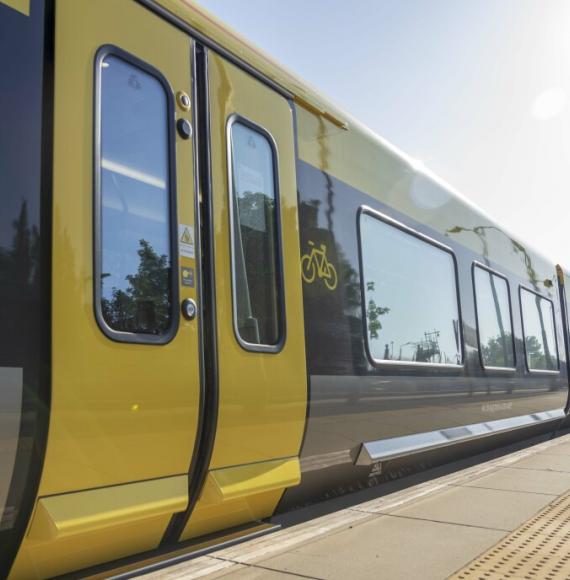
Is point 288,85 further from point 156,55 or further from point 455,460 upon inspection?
point 455,460

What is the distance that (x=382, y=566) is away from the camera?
3.01 meters

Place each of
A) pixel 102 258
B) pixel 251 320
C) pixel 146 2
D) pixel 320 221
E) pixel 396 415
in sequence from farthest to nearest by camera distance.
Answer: pixel 396 415 < pixel 320 221 < pixel 251 320 < pixel 146 2 < pixel 102 258

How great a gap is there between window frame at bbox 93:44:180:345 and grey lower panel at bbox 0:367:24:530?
418 millimetres

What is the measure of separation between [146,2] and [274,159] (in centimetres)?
109

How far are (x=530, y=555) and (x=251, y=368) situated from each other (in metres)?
1.61

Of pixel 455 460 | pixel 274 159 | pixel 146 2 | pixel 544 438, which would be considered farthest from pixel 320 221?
pixel 544 438

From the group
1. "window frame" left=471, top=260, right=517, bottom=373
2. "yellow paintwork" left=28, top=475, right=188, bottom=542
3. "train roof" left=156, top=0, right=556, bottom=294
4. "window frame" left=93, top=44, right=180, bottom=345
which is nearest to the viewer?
"yellow paintwork" left=28, top=475, right=188, bottom=542

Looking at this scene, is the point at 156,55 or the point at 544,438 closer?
the point at 156,55

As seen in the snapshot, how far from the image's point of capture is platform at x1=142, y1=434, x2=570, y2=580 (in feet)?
9.53

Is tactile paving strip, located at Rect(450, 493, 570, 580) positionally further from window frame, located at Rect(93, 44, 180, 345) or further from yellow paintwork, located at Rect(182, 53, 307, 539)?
window frame, located at Rect(93, 44, 180, 345)

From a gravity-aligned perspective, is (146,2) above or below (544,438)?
above

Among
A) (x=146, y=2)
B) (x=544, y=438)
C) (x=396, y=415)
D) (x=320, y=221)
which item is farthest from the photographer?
(x=544, y=438)

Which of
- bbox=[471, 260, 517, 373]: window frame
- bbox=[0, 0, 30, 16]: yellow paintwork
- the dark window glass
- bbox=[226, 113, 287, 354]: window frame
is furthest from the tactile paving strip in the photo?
bbox=[0, 0, 30, 16]: yellow paintwork

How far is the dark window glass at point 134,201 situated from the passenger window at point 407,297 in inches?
75.4
